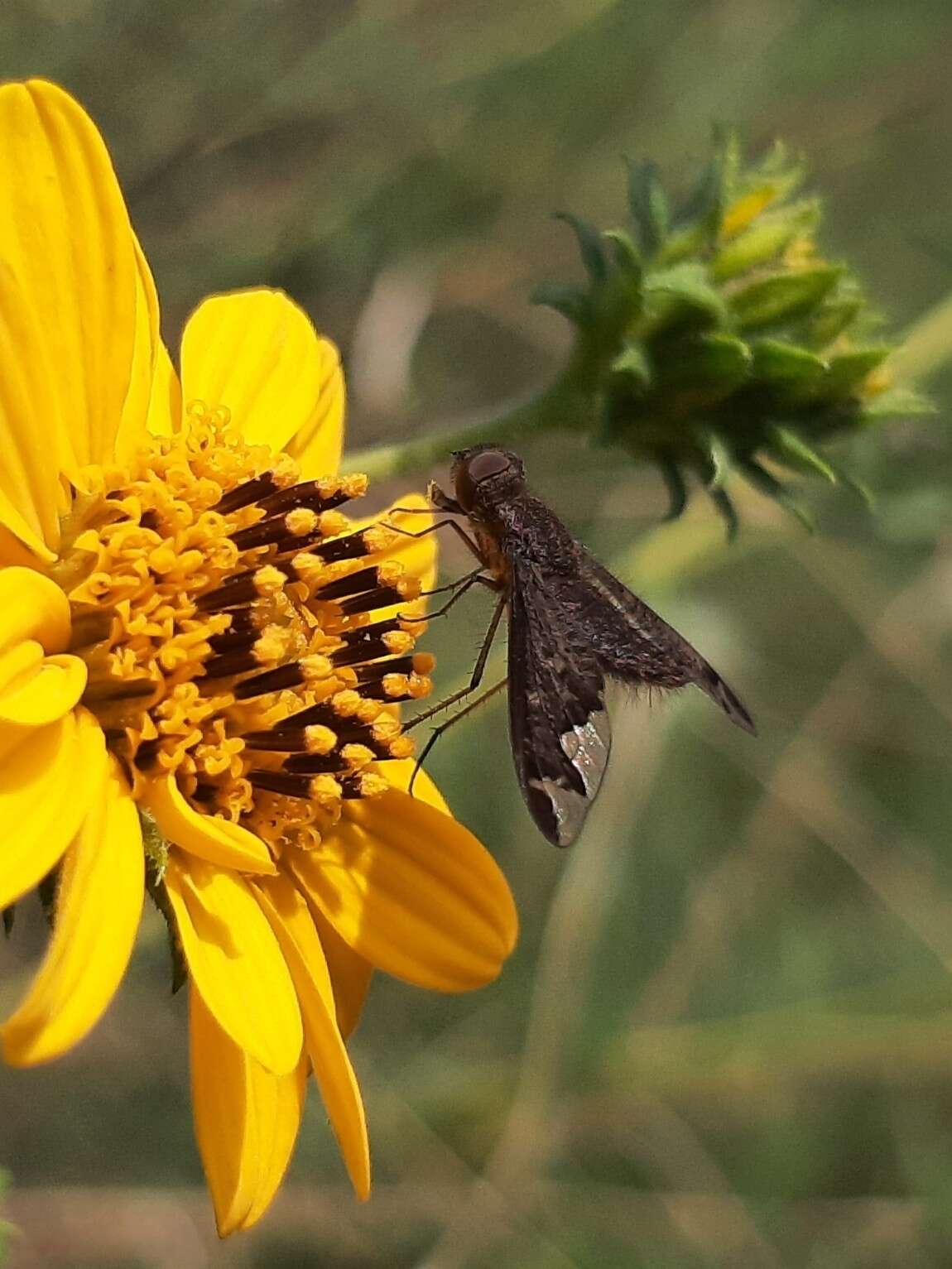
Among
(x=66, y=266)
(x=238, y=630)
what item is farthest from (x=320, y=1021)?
(x=66, y=266)

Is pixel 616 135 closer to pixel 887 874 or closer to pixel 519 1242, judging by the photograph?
pixel 887 874

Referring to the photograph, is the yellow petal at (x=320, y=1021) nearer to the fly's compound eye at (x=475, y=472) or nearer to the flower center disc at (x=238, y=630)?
Result: the flower center disc at (x=238, y=630)

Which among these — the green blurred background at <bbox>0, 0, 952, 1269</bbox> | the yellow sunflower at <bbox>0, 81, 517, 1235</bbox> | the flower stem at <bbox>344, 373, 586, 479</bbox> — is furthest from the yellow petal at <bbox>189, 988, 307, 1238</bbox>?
the green blurred background at <bbox>0, 0, 952, 1269</bbox>

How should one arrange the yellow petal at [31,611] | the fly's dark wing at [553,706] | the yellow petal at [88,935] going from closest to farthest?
the yellow petal at [88,935] → the yellow petal at [31,611] → the fly's dark wing at [553,706]

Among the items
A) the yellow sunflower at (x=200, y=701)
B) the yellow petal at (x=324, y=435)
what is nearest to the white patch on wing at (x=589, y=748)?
the yellow sunflower at (x=200, y=701)

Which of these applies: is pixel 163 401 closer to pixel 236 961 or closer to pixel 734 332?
pixel 236 961

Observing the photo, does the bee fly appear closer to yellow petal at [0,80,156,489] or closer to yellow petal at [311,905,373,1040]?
yellow petal at [311,905,373,1040]
